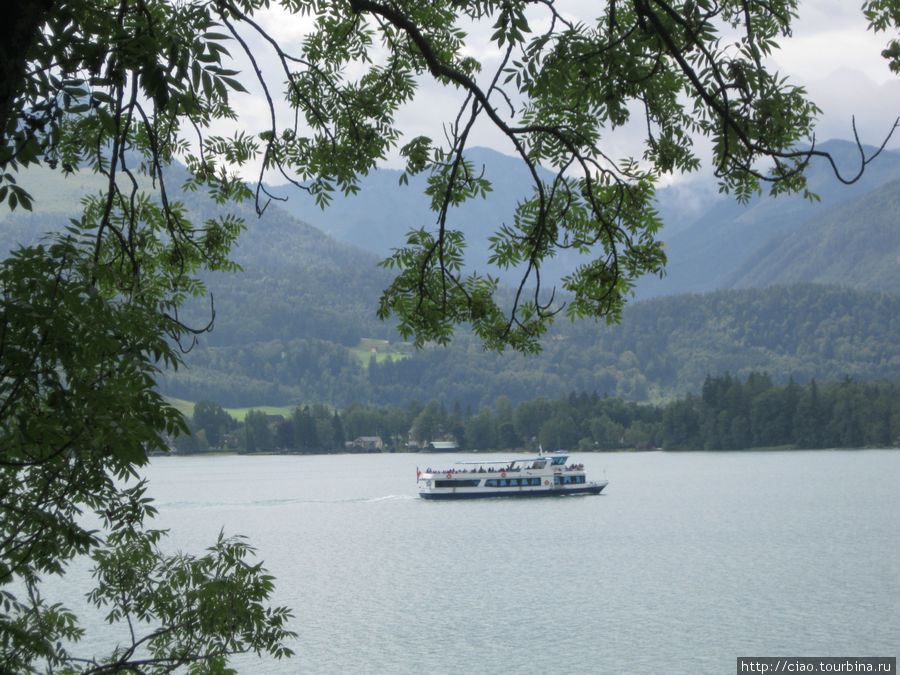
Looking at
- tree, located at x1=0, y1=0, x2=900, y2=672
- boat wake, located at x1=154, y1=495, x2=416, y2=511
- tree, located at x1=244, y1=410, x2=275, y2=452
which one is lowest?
boat wake, located at x1=154, y1=495, x2=416, y2=511

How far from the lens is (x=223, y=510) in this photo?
259 feet

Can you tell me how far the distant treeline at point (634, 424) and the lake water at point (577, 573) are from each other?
59.8m

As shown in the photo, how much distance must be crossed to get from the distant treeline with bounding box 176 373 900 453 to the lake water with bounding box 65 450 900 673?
59793 mm

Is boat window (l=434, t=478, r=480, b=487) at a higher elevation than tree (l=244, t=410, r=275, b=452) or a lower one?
lower

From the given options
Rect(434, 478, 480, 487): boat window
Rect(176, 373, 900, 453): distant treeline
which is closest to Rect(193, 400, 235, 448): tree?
Rect(176, 373, 900, 453): distant treeline

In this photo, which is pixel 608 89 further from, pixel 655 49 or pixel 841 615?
pixel 841 615

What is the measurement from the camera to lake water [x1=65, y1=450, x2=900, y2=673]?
3127 cm

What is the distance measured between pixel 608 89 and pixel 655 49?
0.40 meters

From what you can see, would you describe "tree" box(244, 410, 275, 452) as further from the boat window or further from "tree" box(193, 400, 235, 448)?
the boat window

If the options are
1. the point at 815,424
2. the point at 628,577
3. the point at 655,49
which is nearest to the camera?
the point at 655,49

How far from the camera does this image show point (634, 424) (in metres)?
172

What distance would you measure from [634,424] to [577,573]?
12978cm

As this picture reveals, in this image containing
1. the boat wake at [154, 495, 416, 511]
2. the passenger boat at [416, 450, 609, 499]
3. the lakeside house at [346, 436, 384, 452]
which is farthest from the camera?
the lakeside house at [346, 436, 384, 452]

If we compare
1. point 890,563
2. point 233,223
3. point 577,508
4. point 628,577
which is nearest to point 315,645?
point 628,577
